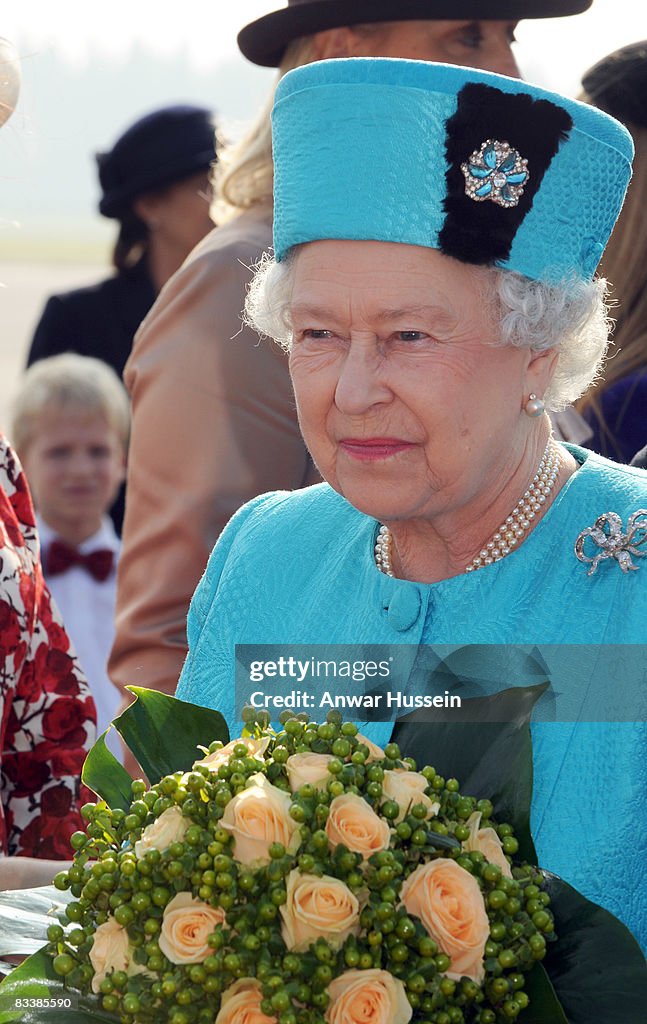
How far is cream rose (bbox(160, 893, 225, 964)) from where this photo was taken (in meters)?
1.31

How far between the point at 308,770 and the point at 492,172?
2.83ft

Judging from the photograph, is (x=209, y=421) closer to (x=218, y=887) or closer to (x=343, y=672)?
(x=343, y=672)

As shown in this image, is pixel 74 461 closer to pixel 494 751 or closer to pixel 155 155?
pixel 155 155

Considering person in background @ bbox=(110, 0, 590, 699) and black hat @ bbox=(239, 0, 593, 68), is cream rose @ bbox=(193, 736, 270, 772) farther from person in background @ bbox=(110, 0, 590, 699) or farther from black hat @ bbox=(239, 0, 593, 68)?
black hat @ bbox=(239, 0, 593, 68)

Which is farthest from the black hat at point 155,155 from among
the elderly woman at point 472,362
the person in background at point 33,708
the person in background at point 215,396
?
the elderly woman at point 472,362

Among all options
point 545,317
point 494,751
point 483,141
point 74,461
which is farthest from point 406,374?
point 74,461

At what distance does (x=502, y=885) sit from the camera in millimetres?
1386

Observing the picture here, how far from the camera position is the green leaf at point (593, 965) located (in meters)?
1.38

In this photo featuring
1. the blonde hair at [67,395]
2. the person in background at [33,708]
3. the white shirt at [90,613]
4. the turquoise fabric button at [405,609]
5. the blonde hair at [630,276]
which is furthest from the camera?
the blonde hair at [67,395]

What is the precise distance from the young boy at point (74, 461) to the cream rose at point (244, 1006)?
3.60 metres

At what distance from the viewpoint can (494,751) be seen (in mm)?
1533

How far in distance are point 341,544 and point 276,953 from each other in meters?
0.98

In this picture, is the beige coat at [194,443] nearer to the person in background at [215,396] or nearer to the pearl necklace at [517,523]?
the person in background at [215,396]

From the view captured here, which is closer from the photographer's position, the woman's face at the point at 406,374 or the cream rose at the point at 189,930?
the cream rose at the point at 189,930
